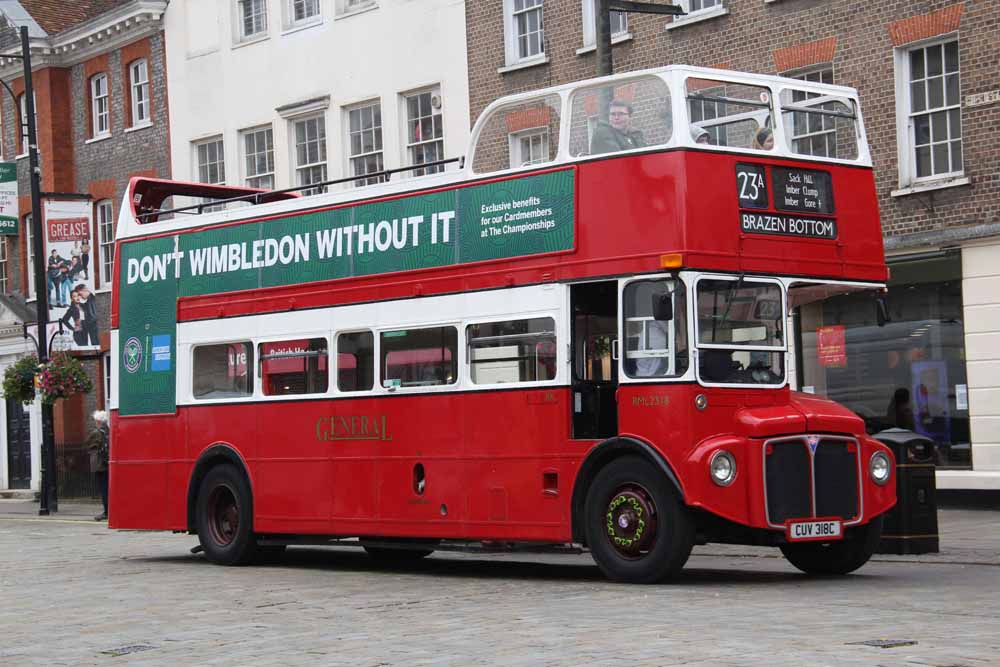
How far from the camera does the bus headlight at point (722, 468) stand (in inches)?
511

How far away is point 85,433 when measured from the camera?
41.6m

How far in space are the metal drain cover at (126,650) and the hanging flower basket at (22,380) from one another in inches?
1044

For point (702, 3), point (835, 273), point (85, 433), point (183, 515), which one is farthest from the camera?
point (85, 433)

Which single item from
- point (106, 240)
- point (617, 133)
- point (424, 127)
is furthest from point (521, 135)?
point (106, 240)

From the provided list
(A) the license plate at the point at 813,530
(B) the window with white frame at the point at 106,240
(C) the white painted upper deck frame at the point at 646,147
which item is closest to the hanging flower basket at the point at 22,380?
(B) the window with white frame at the point at 106,240

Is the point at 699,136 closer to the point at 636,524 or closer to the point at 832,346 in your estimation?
the point at 636,524

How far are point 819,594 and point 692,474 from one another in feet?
4.28

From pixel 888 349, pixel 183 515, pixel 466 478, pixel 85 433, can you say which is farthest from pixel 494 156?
pixel 85 433

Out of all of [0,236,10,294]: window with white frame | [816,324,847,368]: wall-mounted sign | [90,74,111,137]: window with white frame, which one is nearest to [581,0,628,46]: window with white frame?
[816,324,847,368]: wall-mounted sign

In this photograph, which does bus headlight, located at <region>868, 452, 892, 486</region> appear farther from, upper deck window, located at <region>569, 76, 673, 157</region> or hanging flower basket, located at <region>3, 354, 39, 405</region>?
hanging flower basket, located at <region>3, 354, 39, 405</region>

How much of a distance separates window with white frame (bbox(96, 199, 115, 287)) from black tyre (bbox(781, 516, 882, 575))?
1110 inches

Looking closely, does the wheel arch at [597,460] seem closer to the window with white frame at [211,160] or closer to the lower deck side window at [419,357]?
the lower deck side window at [419,357]

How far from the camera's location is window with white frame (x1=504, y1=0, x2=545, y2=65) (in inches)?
1131

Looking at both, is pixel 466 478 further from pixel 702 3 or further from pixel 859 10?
pixel 702 3
